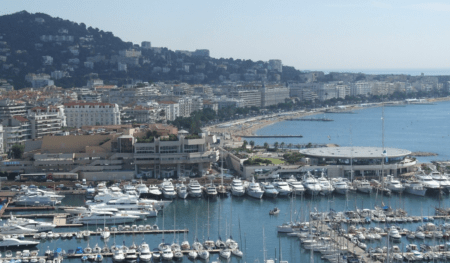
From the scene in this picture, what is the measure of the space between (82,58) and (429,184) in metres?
70.8

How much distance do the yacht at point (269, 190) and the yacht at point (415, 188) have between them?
4.81 metres

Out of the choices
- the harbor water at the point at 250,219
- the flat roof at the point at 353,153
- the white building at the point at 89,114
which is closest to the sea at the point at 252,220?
the harbor water at the point at 250,219

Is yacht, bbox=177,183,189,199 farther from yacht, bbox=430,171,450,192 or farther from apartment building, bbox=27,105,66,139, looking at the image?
apartment building, bbox=27,105,66,139

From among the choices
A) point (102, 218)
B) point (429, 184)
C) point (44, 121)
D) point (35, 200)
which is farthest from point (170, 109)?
point (102, 218)

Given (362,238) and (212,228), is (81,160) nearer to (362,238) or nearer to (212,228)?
(212,228)

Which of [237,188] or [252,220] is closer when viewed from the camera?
[252,220]

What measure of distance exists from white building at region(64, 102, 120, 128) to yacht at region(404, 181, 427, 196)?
916 inches

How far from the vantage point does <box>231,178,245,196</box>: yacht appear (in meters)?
25.4

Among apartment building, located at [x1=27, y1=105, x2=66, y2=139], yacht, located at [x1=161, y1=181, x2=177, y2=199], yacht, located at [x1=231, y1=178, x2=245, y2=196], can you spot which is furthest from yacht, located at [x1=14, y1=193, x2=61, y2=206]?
apartment building, located at [x1=27, y1=105, x2=66, y2=139]

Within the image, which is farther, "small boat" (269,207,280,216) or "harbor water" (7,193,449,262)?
"small boat" (269,207,280,216)

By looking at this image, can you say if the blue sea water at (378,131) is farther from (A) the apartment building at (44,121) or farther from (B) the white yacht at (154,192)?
(B) the white yacht at (154,192)

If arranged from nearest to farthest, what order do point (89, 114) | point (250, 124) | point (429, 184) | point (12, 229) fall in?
point (12, 229), point (429, 184), point (89, 114), point (250, 124)

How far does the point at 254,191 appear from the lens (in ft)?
83.0

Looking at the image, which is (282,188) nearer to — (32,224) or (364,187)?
(364,187)
